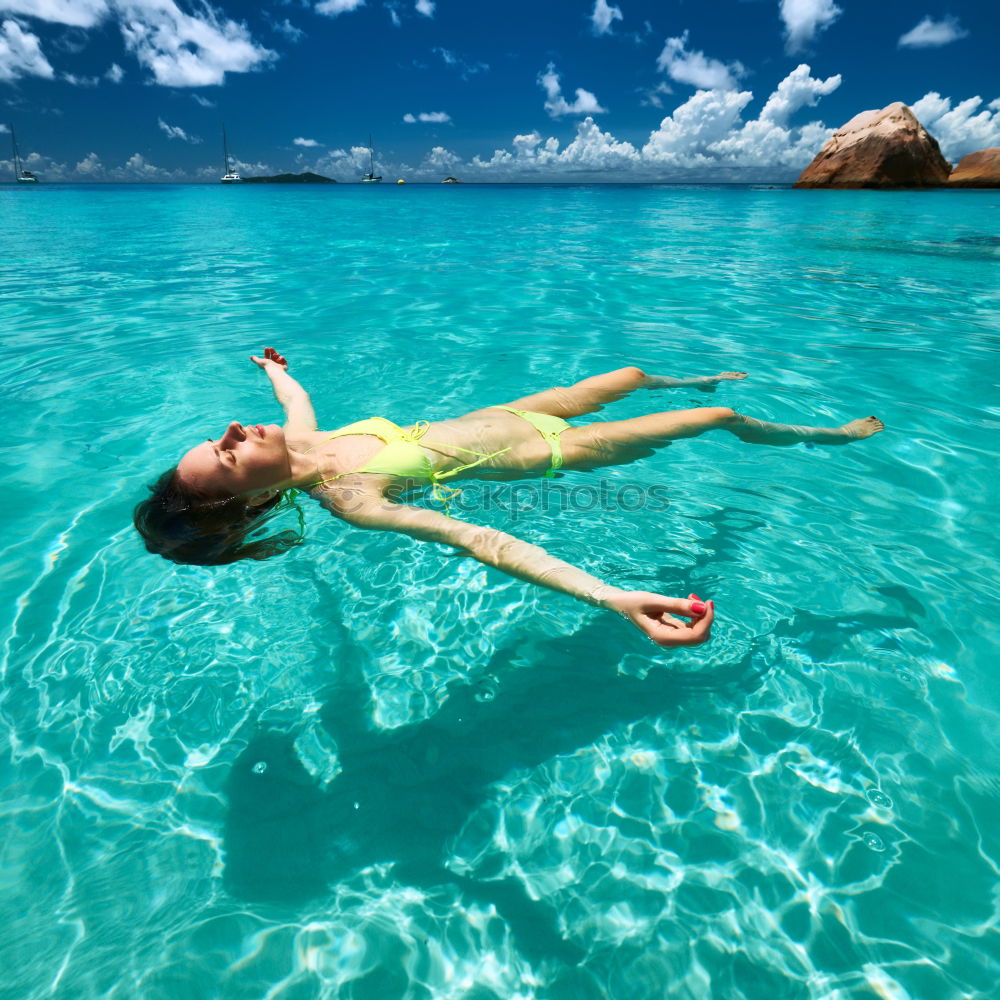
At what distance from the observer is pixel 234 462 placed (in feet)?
10.2

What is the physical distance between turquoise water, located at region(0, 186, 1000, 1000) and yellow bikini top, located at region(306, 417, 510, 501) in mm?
512

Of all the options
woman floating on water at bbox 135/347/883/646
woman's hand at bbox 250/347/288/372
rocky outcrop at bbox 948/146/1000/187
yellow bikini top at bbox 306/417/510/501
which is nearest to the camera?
woman floating on water at bbox 135/347/883/646

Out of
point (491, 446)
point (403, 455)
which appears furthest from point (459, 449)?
point (403, 455)

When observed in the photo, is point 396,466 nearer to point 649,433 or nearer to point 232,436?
point 232,436

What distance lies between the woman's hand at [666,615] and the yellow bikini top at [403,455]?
175 cm

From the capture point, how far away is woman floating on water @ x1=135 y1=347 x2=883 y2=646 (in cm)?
266

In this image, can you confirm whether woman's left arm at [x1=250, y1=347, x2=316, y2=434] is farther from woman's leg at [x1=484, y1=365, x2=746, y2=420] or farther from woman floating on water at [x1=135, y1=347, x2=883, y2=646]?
woman's leg at [x1=484, y1=365, x2=746, y2=420]

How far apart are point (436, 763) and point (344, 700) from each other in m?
0.56

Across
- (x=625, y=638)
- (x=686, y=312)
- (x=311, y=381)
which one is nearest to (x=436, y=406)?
(x=311, y=381)

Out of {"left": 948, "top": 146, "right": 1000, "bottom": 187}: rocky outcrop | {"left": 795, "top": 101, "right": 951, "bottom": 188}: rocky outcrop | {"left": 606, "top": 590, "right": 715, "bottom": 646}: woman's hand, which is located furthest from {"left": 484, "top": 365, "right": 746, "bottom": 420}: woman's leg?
{"left": 948, "top": 146, "right": 1000, "bottom": 187}: rocky outcrop

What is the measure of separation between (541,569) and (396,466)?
54.3 inches

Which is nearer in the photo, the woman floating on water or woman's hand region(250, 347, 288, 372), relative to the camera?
the woman floating on water

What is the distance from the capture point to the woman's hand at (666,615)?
1.85 meters

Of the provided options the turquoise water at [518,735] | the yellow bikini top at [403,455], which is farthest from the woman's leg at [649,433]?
the yellow bikini top at [403,455]
